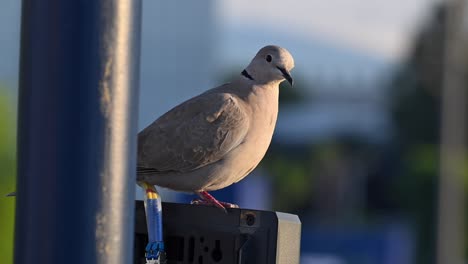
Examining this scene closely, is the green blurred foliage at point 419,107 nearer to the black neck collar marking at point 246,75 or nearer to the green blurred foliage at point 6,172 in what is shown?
the green blurred foliage at point 6,172

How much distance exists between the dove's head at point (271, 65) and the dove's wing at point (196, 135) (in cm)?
24

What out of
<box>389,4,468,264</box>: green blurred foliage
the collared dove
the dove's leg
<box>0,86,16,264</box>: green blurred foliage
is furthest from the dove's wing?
<box>389,4,468,264</box>: green blurred foliage

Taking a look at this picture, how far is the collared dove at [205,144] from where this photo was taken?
15.8 feet

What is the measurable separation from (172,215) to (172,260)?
12cm

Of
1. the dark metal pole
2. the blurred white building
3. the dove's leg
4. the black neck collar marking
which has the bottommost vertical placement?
the dove's leg

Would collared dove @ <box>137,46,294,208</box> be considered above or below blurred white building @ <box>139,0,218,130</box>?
below

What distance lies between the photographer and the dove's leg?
3.41 meters

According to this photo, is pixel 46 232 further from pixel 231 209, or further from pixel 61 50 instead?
pixel 231 209

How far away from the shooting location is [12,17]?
19.7m

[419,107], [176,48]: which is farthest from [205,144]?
[419,107]

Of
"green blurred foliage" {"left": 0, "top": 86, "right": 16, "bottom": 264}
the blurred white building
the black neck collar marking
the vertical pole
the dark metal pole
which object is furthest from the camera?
the vertical pole

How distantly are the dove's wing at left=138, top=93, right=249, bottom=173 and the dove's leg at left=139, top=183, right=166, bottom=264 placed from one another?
1243 mm

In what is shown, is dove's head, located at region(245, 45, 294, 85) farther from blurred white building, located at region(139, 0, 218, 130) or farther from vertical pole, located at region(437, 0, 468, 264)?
vertical pole, located at region(437, 0, 468, 264)

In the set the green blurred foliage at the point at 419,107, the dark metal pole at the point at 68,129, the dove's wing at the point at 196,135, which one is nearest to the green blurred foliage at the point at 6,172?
the dove's wing at the point at 196,135
